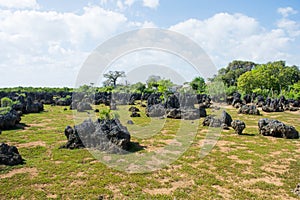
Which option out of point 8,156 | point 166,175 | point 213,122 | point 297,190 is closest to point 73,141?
point 8,156

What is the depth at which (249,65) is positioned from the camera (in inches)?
3524

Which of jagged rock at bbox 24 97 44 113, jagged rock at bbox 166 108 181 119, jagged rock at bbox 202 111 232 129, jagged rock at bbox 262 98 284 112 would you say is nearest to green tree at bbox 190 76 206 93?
jagged rock at bbox 262 98 284 112

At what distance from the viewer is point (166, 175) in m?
8.99

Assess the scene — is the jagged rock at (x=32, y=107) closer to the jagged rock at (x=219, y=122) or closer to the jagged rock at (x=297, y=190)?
the jagged rock at (x=219, y=122)

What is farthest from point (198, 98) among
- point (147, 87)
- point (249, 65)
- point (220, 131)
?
point (249, 65)

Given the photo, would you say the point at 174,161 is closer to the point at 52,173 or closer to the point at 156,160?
the point at 156,160

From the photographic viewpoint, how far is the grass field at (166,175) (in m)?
7.49

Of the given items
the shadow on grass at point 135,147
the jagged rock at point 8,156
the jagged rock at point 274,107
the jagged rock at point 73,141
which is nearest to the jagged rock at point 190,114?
the shadow on grass at point 135,147

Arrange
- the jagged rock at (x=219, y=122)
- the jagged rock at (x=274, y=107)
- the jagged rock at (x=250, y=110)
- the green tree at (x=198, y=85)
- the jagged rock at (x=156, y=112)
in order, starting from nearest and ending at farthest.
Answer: the jagged rock at (x=219, y=122)
the jagged rock at (x=156, y=112)
the jagged rock at (x=250, y=110)
the jagged rock at (x=274, y=107)
the green tree at (x=198, y=85)

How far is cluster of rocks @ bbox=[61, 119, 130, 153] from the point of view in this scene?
11.8 meters

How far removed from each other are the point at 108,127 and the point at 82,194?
17.6 feet

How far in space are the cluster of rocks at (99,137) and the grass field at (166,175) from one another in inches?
23.5

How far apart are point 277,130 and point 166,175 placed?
10066 millimetres

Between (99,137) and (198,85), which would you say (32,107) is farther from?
(198,85)
